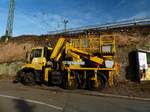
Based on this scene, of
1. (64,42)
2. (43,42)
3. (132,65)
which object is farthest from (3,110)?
(43,42)

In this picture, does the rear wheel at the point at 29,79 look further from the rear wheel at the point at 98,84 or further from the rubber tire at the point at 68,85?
the rear wheel at the point at 98,84

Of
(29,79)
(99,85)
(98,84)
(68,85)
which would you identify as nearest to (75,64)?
(68,85)

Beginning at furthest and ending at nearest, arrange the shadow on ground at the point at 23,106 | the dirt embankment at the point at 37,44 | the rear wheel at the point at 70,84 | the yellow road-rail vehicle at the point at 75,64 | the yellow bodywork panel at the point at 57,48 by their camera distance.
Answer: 1. the dirt embankment at the point at 37,44
2. the yellow bodywork panel at the point at 57,48
3. the rear wheel at the point at 70,84
4. the yellow road-rail vehicle at the point at 75,64
5. the shadow on ground at the point at 23,106

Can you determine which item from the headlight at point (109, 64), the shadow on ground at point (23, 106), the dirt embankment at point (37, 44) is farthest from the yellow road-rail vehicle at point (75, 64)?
the shadow on ground at point (23, 106)

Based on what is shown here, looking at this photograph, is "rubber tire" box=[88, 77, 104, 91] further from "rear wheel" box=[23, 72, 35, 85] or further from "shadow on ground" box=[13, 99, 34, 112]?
"shadow on ground" box=[13, 99, 34, 112]

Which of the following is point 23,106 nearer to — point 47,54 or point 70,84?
point 70,84

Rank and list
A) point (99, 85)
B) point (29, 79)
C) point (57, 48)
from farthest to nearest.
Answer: point (29, 79) → point (57, 48) → point (99, 85)

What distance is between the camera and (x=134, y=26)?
95.6 feet

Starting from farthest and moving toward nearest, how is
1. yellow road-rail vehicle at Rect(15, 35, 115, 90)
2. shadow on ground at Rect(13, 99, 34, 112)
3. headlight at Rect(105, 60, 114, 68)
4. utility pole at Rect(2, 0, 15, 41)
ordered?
utility pole at Rect(2, 0, 15, 41)
yellow road-rail vehicle at Rect(15, 35, 115, 90)
headlight at Rect(105, 60, 114, 68)
shadow on ground at Rect(13, 99, 34, 112)

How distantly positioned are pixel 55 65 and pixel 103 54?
13.6 feet

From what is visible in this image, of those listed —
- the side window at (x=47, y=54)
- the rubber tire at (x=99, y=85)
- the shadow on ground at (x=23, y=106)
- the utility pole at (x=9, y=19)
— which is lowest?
the shadow on ground at (x=23, y=106)

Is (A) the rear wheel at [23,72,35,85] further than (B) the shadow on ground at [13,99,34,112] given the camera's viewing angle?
Yes

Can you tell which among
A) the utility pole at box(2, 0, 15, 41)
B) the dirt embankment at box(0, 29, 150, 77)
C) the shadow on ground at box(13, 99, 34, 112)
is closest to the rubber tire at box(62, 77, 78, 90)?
the dirt embankment at box(0, 29, 150, 77)

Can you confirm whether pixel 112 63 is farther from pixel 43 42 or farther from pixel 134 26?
pixel 43 42
